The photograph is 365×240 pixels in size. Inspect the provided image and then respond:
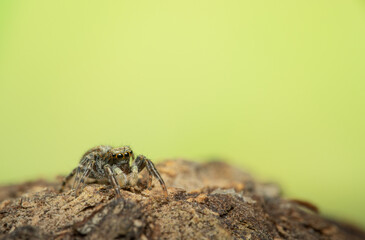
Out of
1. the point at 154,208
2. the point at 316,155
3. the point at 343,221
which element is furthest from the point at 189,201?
the point at 316,155

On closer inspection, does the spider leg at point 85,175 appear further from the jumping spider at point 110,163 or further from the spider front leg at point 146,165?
the spider front leg at point 146,165

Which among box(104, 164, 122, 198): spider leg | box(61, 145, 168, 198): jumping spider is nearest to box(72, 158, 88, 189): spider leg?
box(61, 145, 168, 198): jumping spider

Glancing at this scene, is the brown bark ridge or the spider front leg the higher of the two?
the spider front leg

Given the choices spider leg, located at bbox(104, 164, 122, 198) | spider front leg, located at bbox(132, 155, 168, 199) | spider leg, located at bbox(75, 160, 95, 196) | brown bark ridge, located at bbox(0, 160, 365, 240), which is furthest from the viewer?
spider front leg, located at bbox(132, 155, 168, 199)

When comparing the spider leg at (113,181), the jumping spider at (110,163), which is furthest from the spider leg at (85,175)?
the spider leg at (113,181)

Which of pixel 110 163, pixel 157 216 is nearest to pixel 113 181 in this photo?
pixel 157 216

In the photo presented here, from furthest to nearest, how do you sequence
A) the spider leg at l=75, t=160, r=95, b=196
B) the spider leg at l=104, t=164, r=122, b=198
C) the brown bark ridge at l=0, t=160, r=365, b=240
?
the spider leg at l=75, t=160, r=95, b=196 → the spider leg at l=104, t=164, r=122, b=198 → the brown bark ridge at l=0, t=160, r=365, b=240

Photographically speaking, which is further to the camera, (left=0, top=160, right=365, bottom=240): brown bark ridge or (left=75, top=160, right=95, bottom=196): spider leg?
(left=75, top=160, right=95, bottom=196): spider leg

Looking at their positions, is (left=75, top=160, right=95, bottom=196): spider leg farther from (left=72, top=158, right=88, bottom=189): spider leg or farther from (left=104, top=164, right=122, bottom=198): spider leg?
(left=104, top=164, right=122, bottom=198): spider leg

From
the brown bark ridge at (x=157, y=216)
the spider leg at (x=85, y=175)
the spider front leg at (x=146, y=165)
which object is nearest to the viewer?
the brown bark ridge at (x=157, y=216)
